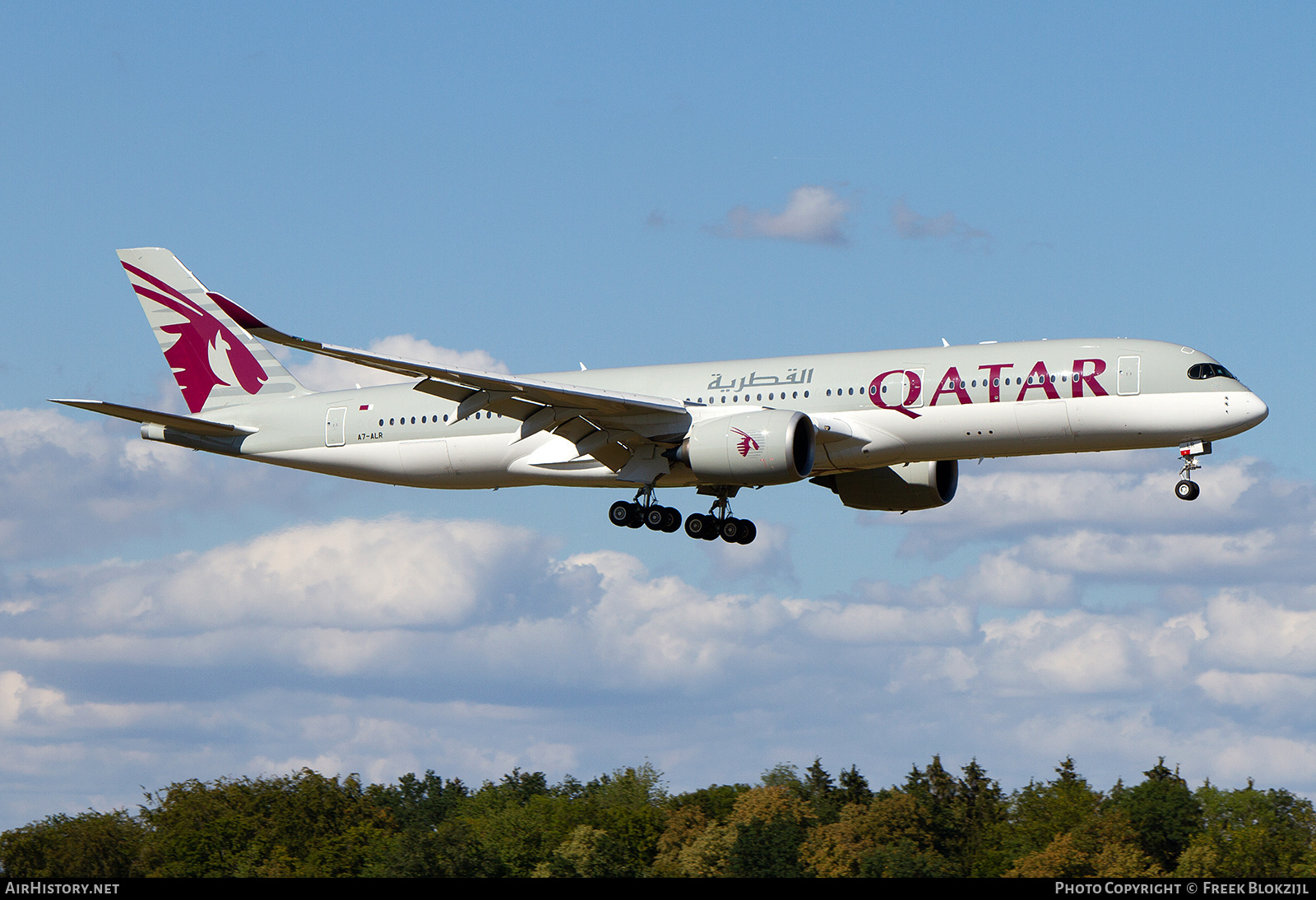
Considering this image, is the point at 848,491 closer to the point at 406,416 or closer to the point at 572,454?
the point at 572,454

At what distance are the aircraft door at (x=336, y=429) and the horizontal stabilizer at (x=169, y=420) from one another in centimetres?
295

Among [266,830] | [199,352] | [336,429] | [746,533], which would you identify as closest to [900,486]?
[746,533]

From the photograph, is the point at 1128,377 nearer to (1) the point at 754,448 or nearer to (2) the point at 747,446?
(1) the point at 754,448

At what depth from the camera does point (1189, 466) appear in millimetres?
42906

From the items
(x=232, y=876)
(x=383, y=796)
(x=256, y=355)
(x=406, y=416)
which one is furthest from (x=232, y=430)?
(x=383, y=796)

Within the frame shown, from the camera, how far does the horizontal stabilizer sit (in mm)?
46312

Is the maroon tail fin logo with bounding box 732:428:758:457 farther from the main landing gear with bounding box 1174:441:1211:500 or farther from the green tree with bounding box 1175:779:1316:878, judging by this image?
the green tree with bounding box 1175:779:1316:878

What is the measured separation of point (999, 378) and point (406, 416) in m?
18.4

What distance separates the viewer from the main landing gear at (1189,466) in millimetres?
42500

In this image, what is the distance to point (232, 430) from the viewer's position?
52.4 metres

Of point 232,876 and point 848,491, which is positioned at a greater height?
point 848,491

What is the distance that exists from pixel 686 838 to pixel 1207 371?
8190cm

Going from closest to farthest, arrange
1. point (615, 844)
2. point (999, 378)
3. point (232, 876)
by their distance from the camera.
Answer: point (999, 378), point (232, 876), point (615, 844)

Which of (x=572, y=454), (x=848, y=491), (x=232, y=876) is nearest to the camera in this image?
(x=572, y=454)
